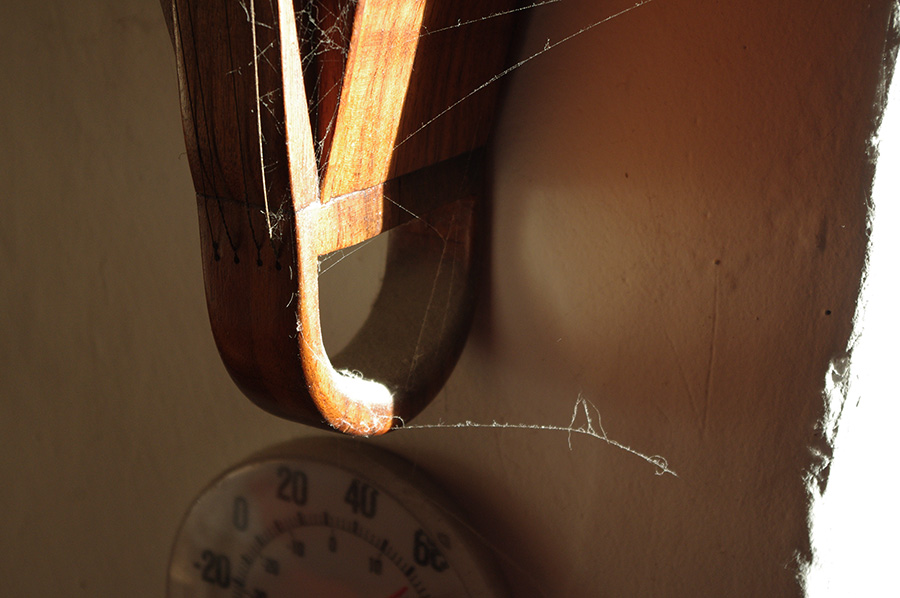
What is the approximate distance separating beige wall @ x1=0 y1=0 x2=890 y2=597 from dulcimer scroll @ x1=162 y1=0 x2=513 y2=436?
0.06 metres

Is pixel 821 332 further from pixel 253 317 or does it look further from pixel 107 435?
pixel 107 435

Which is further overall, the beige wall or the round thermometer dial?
the round thermometer dial

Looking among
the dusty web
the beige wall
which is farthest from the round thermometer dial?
the dusty web

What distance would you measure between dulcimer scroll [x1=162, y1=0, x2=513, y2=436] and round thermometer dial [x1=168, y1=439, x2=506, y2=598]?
116 millimetres

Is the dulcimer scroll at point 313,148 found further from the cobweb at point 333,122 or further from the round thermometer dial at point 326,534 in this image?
the round thermometer dial at point 326,534

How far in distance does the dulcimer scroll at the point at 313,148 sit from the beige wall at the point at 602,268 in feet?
0.20

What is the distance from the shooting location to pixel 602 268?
1.41 ft

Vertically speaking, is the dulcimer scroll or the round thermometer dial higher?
the dulcimer scroll

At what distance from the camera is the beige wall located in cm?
36

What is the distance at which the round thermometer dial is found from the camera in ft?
1.68

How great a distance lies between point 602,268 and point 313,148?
186 mm

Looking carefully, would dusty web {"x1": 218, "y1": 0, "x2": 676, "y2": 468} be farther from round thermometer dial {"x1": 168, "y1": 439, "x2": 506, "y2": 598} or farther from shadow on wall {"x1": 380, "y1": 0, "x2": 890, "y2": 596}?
round thermometer dial {"x1": 168, "y1": 439, "x2": 506, "y2": 598}

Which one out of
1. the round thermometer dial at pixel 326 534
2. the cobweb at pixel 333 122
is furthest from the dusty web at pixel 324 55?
the round thermometer dial at pixel 326 534

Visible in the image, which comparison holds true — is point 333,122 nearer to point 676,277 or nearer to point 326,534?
point 676,277
